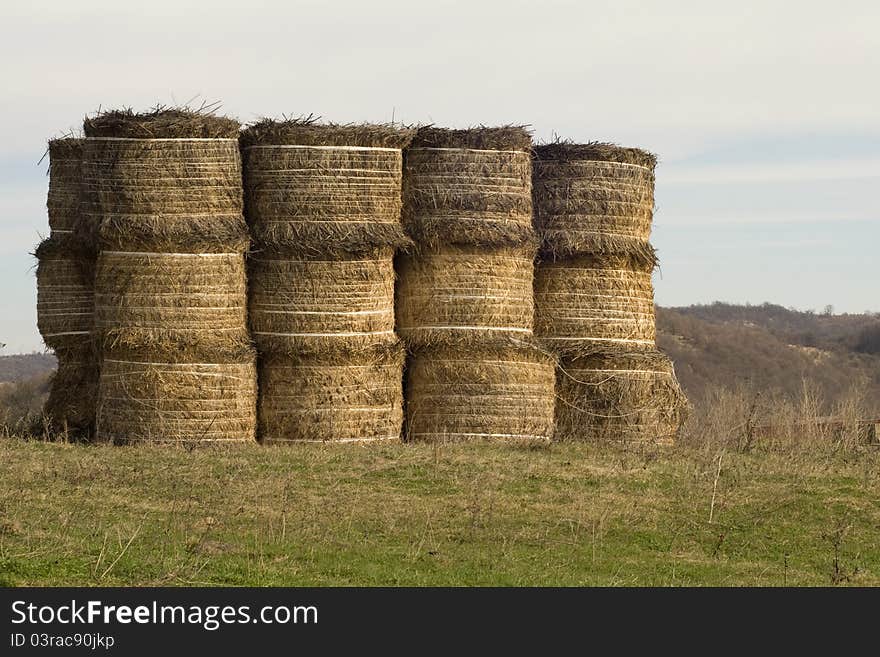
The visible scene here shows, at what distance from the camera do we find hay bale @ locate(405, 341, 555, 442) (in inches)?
792

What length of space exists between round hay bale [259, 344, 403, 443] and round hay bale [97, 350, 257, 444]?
0.38 metres

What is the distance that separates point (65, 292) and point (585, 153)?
6.85 m

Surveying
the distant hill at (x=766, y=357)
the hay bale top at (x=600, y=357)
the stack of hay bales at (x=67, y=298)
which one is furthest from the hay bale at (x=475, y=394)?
the distant hill at (x=766, y=357)

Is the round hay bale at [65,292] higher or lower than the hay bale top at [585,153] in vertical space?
lower

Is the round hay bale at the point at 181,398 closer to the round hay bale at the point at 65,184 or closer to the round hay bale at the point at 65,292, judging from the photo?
the round hay bale at the point at 65,292

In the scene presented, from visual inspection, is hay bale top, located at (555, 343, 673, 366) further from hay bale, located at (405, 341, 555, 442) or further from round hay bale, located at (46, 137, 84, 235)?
round hay bale, located at (46, 137, 84, 235)

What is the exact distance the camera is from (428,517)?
15.1 m

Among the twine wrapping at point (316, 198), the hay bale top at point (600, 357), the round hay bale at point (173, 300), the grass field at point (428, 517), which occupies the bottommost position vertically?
the grass field at point (428, 517)

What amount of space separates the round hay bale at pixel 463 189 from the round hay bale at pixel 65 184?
4.25 m

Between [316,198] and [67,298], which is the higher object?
[316,198]

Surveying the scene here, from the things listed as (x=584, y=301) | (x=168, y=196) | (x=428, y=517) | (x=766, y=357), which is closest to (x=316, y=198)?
(x=168, y=196)

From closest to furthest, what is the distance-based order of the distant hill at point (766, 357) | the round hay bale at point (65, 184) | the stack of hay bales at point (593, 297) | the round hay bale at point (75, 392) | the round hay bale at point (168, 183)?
the round hay bale at point (168, 183), the round hay bale at point (75, 392), the round hay bale at point (65, 184), the stack of hay bales at point (593, 297), the distant hill at point (766, 357)

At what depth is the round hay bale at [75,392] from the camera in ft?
67.9

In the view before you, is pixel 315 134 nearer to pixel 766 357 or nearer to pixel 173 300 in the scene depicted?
pixel 173 300
